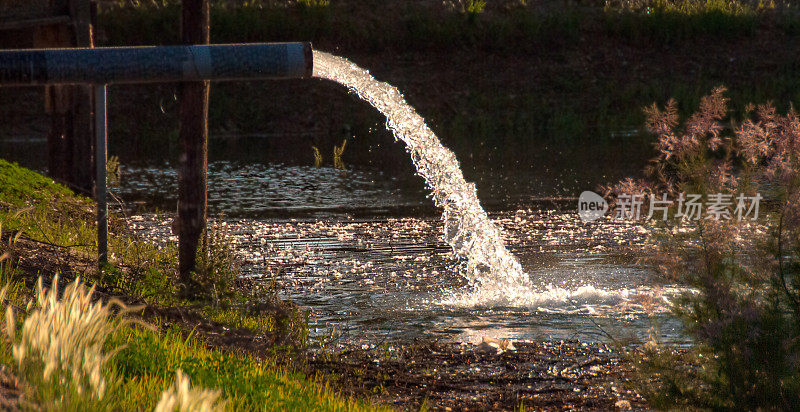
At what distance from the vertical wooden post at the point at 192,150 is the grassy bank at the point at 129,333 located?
0.34 meters

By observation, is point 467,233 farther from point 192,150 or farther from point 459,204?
point 192,150

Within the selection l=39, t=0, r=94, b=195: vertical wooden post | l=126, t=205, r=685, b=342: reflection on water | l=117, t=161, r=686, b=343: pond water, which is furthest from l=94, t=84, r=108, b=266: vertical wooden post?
l=39, t=0, r=94, b=195: vertical wooden post

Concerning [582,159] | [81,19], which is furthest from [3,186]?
[582,159]

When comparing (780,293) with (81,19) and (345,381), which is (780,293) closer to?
(345,381)

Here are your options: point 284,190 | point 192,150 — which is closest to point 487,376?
point 192,150

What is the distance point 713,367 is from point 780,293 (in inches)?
20.0

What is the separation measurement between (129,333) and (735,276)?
342 centimetres

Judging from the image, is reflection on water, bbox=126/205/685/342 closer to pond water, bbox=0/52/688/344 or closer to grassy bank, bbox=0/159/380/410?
pond water, bbox=0/52/688/344

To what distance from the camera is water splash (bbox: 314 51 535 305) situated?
974 cm

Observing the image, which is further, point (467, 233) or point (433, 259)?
point (467, 233)

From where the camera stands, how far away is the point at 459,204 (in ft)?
38.4

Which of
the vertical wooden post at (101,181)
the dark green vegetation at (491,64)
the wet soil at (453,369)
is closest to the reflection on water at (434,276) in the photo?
the wet soil at (453,369)

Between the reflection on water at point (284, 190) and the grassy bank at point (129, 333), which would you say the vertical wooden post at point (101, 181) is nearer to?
the grassy bank at point (129, 333)

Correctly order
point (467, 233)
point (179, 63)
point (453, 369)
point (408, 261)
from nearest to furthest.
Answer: point (453, 369), point (179, 63), point (408, 261), point (467, 233)
